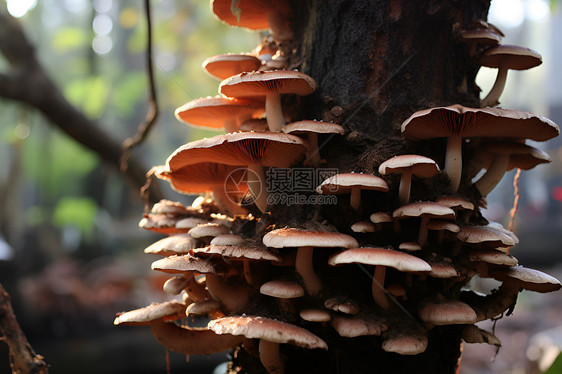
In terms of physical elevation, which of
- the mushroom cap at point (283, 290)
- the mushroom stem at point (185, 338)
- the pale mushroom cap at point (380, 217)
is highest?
the pale mushroom cap at point (380, 217)

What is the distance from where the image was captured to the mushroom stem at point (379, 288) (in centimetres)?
195

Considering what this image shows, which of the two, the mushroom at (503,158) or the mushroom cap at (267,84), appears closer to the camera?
the mushroom cap at (267,84)

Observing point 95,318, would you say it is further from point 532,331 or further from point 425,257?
point 532,331

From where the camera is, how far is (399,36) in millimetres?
2229

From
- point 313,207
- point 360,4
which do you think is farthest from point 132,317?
point 360,4

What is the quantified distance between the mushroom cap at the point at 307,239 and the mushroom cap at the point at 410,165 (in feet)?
1.33

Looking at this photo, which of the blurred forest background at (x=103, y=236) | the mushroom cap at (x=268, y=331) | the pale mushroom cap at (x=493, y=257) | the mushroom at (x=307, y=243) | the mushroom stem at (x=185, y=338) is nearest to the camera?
the mushroom cap at (x=268, y=331)

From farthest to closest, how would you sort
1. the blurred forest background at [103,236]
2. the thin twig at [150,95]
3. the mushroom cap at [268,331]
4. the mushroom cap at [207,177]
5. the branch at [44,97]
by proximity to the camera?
the blurred forest background at [103,236]
the branch at [44,97]
the thin twig at [150,95]
the mushroom cap at [207,177]
the mushroom cap at [268,331]

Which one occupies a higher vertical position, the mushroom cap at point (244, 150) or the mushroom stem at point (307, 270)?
the mushroom cap at point (244, 150)

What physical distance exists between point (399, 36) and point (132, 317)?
221 centimetres

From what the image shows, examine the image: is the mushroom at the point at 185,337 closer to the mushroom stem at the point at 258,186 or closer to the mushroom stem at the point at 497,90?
the mushroom stem at the point at 258,186

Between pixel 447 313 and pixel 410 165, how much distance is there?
28.6 inches

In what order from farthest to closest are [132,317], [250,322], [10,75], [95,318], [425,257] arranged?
[95,318] → [10,75] → [132,317] → [425,257] → [250,322]

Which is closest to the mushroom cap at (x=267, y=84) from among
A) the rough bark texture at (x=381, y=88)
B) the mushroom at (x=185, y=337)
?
the rough bark texture at (x=381, y=88)
